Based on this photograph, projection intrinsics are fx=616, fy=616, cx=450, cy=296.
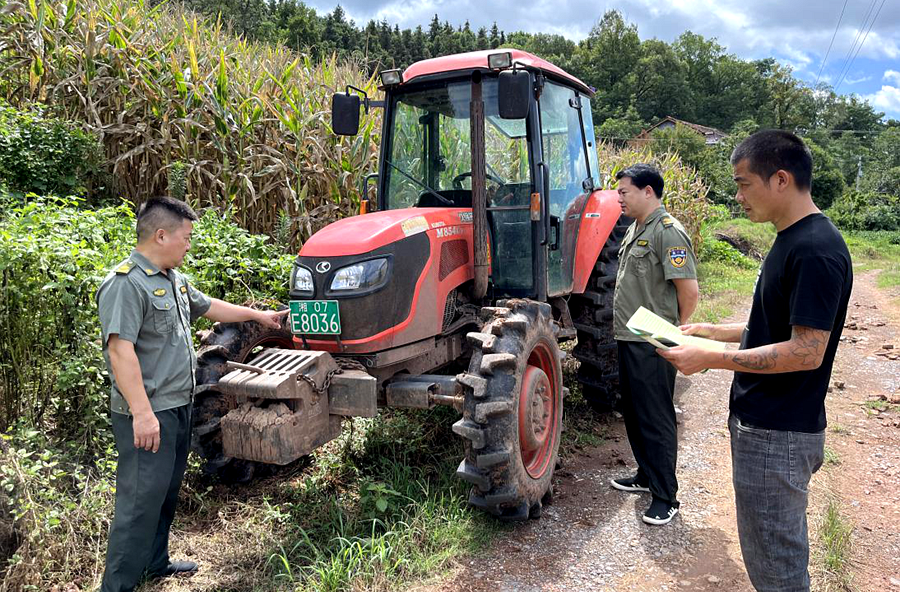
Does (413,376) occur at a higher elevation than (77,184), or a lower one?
lower

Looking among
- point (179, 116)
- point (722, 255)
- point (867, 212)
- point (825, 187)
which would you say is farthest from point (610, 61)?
point (179, 116)

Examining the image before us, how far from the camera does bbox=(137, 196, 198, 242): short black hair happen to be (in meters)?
2.79

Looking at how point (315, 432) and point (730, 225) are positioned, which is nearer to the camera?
point (315, 432)

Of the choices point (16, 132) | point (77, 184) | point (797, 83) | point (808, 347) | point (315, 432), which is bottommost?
point (315, 432)

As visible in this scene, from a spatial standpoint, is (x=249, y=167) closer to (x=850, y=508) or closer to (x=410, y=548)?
(x=410, y=548)

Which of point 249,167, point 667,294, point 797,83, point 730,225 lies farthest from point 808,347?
point 797,83

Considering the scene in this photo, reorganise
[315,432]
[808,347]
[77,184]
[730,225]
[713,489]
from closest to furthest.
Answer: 1. [808,347]
2. [315,432]
3. [713,489]
4. [77,184]
5. [730,225]

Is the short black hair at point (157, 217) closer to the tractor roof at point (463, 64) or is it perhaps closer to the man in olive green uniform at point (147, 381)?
the man in olive green uniform at point (147, 381)

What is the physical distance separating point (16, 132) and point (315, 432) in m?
4.42

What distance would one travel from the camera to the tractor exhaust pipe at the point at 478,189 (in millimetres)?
3756

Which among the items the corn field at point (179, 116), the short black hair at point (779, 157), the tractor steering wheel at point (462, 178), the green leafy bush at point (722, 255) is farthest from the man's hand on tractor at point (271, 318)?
the green leafy bush at point (722, 255)

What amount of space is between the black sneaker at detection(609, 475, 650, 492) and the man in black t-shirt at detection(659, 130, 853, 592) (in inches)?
65.8

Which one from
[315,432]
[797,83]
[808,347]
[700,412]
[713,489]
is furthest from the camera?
[797,83]

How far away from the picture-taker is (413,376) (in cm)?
359
